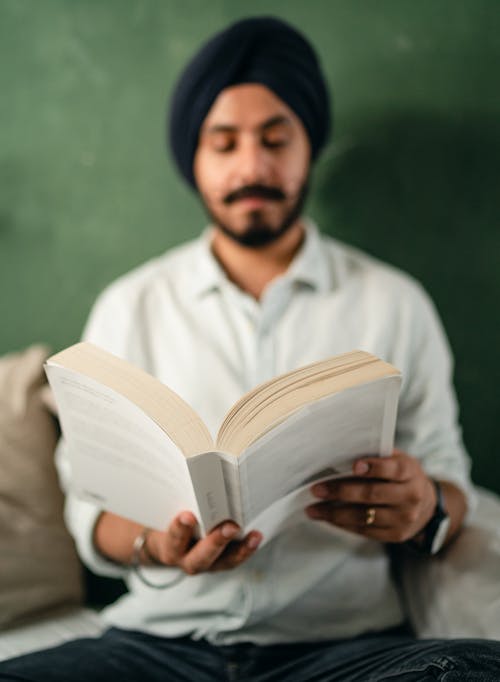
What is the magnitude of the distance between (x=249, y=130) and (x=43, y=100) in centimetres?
52

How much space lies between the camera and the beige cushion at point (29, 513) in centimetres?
112

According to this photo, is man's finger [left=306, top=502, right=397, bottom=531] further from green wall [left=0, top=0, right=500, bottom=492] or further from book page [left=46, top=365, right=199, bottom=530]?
green wall [left=0, top=0, right=500, bottom=492]

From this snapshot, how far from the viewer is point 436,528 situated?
0.91 metres

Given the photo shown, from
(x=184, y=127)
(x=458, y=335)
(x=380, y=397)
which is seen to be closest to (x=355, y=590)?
(x=380, y=397)

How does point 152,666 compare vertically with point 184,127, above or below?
below

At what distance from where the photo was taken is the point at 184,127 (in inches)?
44.1

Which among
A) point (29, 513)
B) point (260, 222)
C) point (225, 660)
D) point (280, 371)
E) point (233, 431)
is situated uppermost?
point (260, 222)

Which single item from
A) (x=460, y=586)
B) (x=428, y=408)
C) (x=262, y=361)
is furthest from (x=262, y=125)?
(x=460, y=586)

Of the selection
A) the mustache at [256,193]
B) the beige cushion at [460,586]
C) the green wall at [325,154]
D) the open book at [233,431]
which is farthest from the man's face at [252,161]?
the beige cushion at [460,586]

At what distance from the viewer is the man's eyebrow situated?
3.52ft

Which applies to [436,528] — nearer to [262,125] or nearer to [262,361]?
[262,361]

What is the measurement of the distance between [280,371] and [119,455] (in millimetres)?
371

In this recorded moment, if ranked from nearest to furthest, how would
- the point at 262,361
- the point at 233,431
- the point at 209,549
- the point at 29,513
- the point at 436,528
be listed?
the point at 233,431, the point at 209,549, the point at 436,528, the point at 262,361, the point at 29,513

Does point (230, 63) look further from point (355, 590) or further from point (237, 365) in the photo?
point (355, 590)
